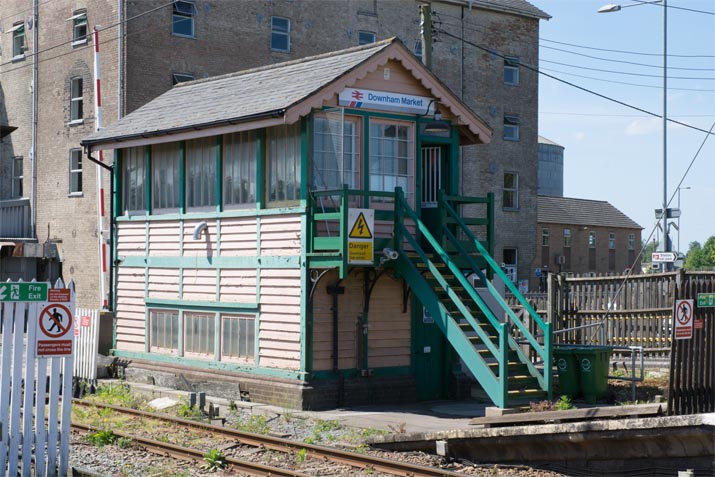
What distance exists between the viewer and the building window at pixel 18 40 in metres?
35.3

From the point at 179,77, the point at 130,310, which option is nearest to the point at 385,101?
the point at 130,310

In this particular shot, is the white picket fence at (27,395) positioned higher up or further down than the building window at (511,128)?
further down

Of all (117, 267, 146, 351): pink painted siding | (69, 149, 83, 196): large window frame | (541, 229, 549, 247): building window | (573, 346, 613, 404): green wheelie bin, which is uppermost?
(69, 149, 83, 196): large window frame

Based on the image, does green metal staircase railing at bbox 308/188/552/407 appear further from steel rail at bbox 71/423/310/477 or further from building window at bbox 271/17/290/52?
building window at bbox 271/17/290/52

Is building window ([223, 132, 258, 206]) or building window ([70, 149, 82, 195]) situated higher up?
building window ([70, 149, 82, 195])

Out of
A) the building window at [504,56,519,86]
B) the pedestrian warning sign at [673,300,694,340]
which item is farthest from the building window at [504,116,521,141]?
the pedestrian warning sign at [673,300,694,340]

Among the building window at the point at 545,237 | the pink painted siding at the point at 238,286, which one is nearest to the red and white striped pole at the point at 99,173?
the pink painted siding at the point at 238,286

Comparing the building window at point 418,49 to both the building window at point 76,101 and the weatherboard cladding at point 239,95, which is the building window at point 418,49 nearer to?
the building window at point 76,101

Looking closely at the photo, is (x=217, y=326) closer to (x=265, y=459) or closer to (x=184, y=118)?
(x=184, y=118)

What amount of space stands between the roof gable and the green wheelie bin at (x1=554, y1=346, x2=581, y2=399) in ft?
15.3

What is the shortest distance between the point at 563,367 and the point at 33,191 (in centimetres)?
2174

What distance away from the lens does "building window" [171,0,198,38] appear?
32.8 metres

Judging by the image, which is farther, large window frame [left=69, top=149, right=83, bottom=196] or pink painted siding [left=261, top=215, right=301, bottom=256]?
large window frame [left=69, top=149, right=83, bottom=196]

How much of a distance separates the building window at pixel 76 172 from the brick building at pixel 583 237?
91.1 ft
